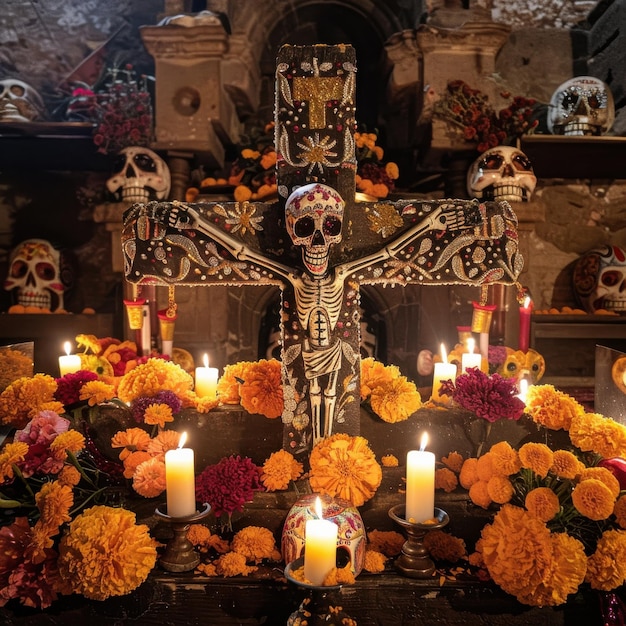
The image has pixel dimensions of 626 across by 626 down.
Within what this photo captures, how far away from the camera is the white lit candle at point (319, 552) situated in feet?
4.07

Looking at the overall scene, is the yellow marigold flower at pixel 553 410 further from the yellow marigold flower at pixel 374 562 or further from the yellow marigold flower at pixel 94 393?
the yellow marigold flower at pixel 94 393

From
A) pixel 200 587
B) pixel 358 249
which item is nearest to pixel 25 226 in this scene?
pixel 358 249

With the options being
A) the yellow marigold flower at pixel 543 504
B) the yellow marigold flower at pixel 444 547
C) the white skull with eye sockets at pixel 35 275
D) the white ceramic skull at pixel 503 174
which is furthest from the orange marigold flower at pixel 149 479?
the white skull with eye sockets at pixel 35 275

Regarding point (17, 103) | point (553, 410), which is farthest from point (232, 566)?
point (17, 103)

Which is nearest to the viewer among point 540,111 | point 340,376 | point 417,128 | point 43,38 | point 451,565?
point 451,565

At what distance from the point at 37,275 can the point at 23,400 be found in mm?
2647

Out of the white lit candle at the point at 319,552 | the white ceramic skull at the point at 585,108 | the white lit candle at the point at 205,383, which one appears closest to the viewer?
the white lit candle at the point at 319,552

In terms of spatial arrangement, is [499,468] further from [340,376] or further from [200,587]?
[200,587]

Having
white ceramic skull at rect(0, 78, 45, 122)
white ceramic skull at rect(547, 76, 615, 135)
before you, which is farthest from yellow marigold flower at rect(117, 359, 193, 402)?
white ceramic skull at rect(547, 76, 615, 135)

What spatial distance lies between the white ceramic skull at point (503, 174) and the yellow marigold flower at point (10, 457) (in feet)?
9.99

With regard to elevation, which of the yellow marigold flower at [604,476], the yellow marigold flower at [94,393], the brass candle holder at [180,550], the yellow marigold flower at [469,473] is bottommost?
the brass candle holder at [180,550]

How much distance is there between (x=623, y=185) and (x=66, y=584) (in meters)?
4.80

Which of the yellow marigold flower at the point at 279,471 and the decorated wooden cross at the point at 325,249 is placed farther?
the decorated wooden cross at the point at 325,249

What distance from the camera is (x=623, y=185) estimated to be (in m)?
4.47
